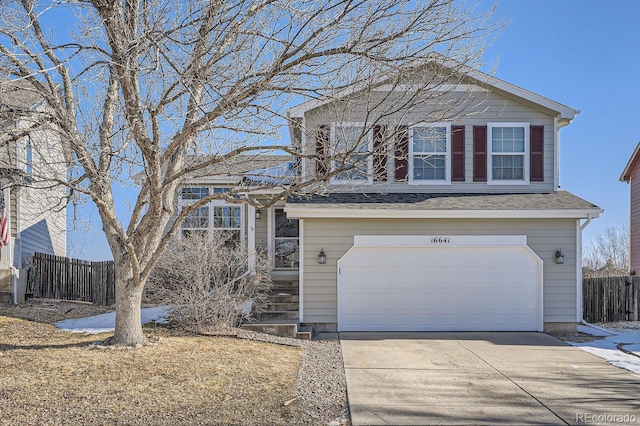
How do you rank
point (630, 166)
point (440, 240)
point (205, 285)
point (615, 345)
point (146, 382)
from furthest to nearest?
point (630, 166)
point (440, 240)
point (615, 345)
point (205, 285)
point (146, 382)

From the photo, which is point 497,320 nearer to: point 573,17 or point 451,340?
point 451,340

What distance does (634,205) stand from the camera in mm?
20328

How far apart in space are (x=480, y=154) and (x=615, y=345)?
504 cm

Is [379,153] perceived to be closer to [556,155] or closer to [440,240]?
[440,240]

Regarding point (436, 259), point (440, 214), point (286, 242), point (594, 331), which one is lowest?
point (594, 331)

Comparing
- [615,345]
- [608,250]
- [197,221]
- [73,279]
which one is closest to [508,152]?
[615,345]

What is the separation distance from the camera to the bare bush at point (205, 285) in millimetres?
9797

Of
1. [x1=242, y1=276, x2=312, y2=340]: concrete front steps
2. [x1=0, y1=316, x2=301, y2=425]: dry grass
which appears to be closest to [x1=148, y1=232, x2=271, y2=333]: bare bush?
[x1=242, y1=276, x2=312, y2=340]: concrete front steps

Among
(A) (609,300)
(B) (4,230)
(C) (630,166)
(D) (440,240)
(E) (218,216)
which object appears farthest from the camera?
(C) (630,166)

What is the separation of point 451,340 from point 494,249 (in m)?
2.46

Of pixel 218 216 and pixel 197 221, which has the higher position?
pixel 218 216

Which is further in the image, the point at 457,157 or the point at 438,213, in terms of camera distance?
the point at 457,157

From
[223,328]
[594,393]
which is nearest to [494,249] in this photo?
[594,393]
